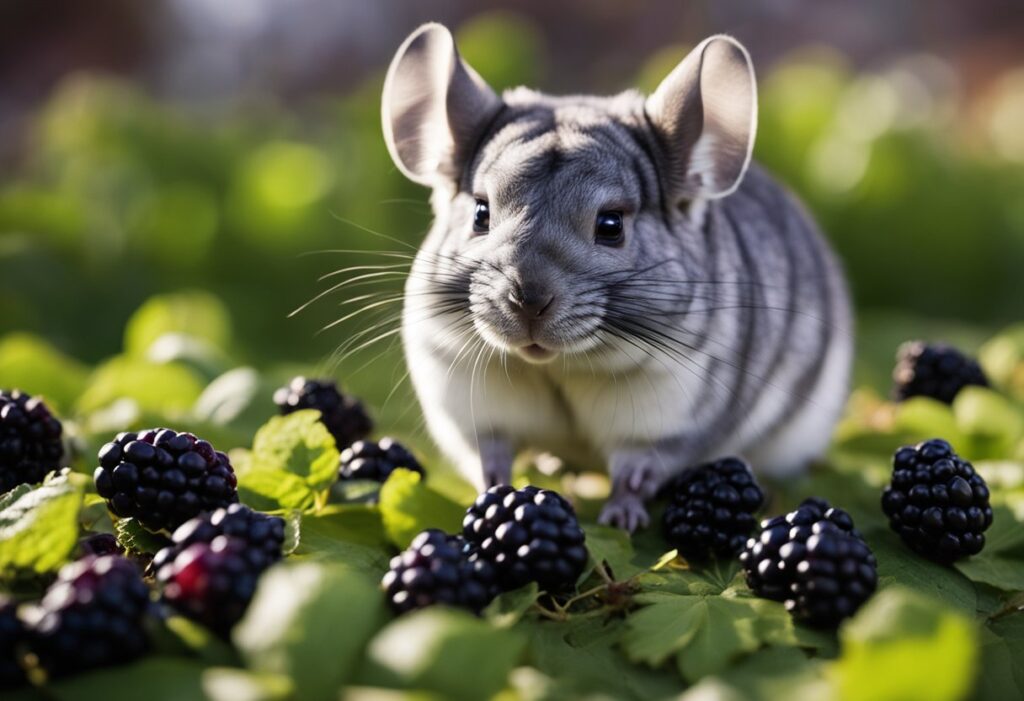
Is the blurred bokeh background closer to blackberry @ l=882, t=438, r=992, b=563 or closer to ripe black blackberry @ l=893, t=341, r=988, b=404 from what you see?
ripe black blackberry @ l=893, t=341, r=988, b=404

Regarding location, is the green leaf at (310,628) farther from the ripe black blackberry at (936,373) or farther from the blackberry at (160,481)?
the ripe black blackberry at (936,373)

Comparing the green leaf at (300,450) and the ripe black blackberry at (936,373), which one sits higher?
the green leaf at (300,450)

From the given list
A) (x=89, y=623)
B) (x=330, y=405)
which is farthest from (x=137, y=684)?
(x=330, y=405)

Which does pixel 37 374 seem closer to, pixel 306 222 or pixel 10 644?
pixel 10 644

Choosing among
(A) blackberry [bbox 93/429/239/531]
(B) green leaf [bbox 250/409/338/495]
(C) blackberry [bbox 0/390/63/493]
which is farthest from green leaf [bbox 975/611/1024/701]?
(C) blackberry [bbox 0/390/63/493]

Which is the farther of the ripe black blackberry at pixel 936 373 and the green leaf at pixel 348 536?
the ripe black blackberry at pixel 936 373

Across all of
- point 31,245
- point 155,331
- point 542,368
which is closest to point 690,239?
point 542,368

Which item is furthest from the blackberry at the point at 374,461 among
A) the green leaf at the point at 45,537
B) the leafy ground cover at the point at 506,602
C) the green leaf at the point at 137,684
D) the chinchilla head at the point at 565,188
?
the green leaf at the point at 137,684
